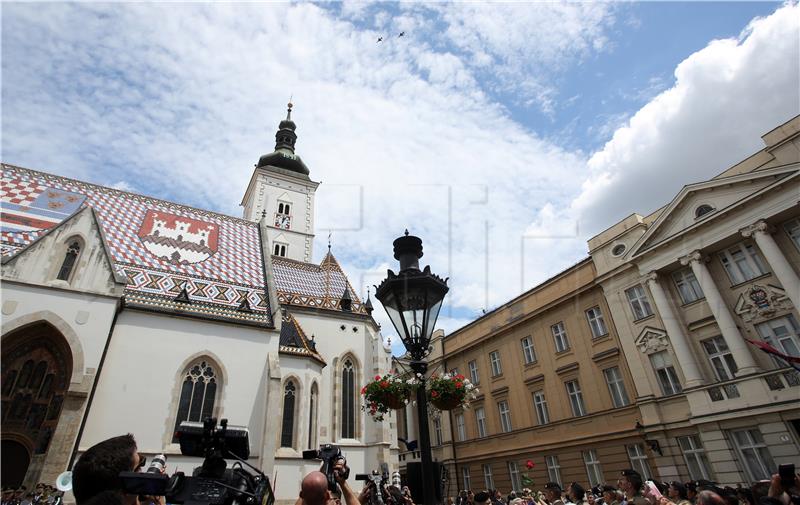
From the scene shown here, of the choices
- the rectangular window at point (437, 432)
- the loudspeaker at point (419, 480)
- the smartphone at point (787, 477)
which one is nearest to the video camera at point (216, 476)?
the loudspeaker at point (419, 480)

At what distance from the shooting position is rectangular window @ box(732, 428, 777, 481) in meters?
13.5

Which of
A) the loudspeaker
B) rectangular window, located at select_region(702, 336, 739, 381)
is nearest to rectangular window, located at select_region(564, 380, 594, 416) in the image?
rectangular window, located at select_region(702, 336, 739, 381)

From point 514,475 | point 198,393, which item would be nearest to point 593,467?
point 514,475

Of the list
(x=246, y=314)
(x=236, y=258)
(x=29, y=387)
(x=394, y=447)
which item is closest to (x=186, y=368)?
(x=246, y=314)

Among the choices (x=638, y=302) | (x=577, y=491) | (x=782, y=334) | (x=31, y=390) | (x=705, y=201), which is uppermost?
(x=705, y=201)

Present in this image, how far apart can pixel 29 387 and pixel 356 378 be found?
14.0 m

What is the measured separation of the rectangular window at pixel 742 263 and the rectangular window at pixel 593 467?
954 centimetres

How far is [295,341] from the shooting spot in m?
20.6

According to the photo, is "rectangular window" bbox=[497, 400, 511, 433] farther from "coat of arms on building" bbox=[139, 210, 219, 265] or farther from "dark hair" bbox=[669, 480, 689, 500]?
"coat of arms on building" bbox=[139, 210, 219, 265]

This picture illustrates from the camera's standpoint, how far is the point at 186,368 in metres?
16.0

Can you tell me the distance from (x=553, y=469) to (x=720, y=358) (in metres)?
9.25

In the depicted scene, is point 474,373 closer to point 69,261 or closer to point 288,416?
point 288,416

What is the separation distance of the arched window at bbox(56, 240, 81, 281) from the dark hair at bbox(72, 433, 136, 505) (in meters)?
15.6

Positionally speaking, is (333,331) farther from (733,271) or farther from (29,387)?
(733,271)
